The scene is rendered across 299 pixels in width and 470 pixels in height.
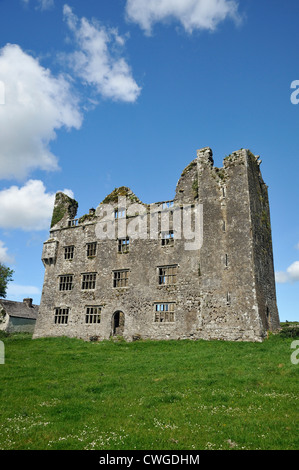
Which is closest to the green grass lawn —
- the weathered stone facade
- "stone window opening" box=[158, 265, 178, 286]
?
the weathered stone facade

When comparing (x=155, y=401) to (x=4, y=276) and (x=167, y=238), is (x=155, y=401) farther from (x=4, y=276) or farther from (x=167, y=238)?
(x=4, y=276)

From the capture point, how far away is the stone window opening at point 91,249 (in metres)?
36.0

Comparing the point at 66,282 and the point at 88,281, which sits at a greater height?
the point at 66,282

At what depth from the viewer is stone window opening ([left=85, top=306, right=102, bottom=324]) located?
110ft

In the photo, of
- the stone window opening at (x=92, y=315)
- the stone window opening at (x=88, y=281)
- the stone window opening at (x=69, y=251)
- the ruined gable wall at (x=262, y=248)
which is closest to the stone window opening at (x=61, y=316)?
the stone window opening at (x=92, y=315)

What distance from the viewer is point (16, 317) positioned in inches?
2052

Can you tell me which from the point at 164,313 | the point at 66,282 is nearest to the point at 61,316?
the point at 66,282

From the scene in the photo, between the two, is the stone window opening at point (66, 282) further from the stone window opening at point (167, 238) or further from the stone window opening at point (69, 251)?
the stone window opening at point (167, 238)

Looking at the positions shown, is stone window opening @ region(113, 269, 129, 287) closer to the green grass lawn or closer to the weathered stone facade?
the weathered stone facade

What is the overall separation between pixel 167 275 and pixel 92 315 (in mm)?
9114

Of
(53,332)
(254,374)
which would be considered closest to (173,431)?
(254,374)

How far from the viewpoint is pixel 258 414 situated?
1057 cm

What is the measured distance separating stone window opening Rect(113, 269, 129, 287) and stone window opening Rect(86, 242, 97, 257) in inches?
151

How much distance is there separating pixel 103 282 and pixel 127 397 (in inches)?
838
